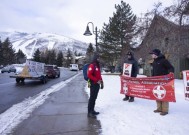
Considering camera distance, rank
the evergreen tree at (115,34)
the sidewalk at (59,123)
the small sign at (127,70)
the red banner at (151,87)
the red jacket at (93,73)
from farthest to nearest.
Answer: the evergreen tree at (115,34), the small sign at (127,70), the red jacket at (93,73), the red banner at (151,87), the sidewalk at (59,123)

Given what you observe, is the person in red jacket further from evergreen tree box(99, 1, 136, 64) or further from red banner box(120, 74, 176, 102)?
evergreen tree box(99, 1, 136, 64)

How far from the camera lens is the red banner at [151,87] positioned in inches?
329

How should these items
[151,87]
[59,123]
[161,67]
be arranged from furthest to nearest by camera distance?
1. [151,87]
2. [161,67]
3. [59,123]

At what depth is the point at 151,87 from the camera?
365 inches

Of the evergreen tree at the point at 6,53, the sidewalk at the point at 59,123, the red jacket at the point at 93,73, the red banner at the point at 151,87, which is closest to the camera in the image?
the sidewalk at the point at 59,123

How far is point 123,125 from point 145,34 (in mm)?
16549

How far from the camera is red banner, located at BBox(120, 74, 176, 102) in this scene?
8359 mm

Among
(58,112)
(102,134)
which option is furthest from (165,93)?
(58,112)

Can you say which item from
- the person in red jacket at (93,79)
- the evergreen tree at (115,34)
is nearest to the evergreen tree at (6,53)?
the evergreen tree at (115,34)

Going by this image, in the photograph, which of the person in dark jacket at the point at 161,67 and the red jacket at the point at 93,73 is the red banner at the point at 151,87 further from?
the red jacket at the point at 93,73

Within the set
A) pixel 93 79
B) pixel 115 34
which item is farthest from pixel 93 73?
pixel 115 34

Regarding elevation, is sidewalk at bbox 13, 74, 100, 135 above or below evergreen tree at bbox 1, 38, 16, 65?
below

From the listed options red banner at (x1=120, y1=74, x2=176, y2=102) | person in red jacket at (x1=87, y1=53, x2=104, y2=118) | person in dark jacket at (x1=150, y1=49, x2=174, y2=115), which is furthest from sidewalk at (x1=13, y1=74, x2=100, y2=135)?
person in dark jacket at (x1=150, y1=49, x2=174, y2=115)

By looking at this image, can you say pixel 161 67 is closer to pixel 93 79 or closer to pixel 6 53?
pixel 93 79
